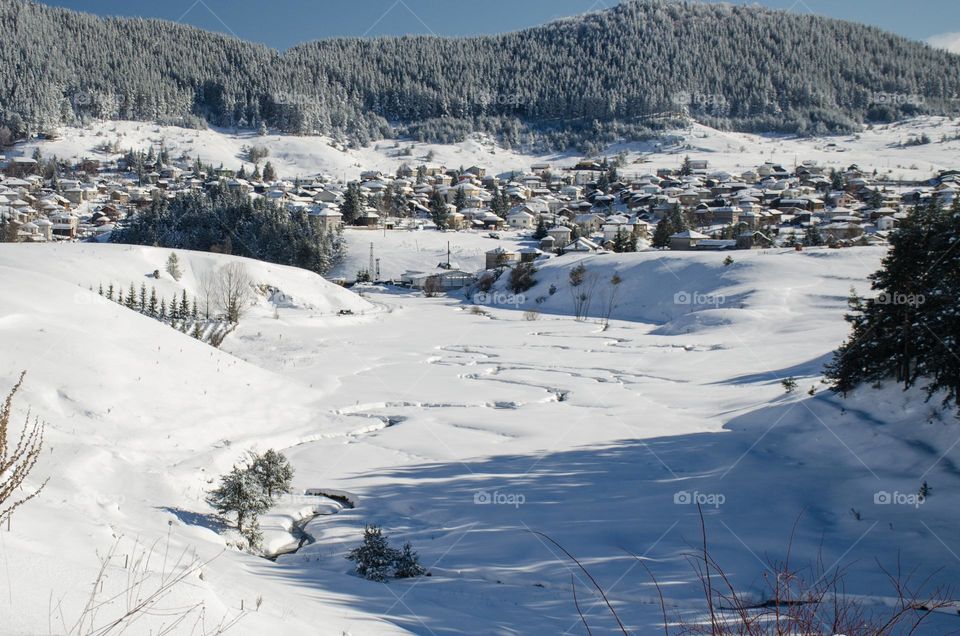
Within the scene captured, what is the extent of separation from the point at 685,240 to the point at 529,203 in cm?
4670

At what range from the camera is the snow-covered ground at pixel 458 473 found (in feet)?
23.3

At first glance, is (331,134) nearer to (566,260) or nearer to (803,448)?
(566,260)

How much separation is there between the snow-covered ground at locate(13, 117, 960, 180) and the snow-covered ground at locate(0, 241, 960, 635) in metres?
126

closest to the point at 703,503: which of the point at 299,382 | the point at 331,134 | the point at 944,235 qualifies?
the point at 944,235

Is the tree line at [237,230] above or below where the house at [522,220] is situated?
below

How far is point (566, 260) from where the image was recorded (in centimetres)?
6359

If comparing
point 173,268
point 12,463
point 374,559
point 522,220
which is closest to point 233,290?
point 173,268

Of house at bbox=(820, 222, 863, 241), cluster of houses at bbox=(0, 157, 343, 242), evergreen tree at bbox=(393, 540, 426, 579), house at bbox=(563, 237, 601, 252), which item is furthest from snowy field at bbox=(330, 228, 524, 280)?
evergreen tree at bbox=(393, 540, 426, 579)

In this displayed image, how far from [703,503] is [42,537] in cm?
1046

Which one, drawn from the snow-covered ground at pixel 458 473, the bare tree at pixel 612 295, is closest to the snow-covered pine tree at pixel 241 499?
the snow-covered ground at pixel 458 473

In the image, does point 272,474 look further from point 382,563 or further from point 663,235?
point 663,235

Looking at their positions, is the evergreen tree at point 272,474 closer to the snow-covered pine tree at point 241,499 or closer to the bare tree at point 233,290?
the snow-covered pine tree at point 241,499

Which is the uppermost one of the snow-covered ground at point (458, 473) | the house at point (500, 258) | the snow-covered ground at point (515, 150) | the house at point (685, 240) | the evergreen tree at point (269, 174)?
the snow-covered ground at point (515, 150)

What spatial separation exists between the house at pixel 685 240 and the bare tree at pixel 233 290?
45.8 metres
